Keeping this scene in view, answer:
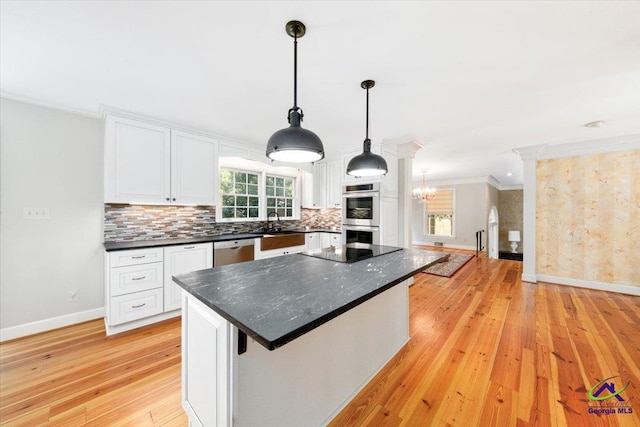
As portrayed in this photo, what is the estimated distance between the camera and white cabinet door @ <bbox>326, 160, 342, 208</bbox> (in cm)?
448

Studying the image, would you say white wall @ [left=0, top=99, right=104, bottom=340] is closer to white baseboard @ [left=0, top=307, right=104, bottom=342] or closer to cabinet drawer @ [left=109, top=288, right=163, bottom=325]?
white baseboard @ [left=0, top=307, right=104, bottom=342]

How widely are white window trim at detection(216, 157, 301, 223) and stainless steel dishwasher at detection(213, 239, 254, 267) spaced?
2.09 feet

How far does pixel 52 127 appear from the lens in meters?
2.59

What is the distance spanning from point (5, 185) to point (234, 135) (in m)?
2.34

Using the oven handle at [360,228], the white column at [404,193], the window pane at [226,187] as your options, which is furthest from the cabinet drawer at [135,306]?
the white column at [404,193]

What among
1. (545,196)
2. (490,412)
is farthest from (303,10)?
(545,196)

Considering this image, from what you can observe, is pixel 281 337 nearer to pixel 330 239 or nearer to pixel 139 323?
pixel 139 323

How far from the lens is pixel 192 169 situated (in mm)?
3211

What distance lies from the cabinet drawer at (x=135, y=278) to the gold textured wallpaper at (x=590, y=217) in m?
5.95

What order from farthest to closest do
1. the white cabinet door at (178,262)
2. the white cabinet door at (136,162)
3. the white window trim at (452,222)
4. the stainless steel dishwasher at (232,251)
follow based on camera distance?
the white window trim at (452,222) < the stainless steel dishwasher at (232,251) < the white cabinet door at (178,262) < the white cabinet door at (136,162)

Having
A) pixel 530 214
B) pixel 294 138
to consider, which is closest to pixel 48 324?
pixel 294 138

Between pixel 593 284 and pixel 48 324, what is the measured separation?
24.4 feet

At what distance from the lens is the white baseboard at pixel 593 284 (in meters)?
3.57

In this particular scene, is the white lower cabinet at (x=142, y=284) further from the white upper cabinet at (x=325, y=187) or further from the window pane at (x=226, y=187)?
the white upper cabinet at (x=325, y=187)
